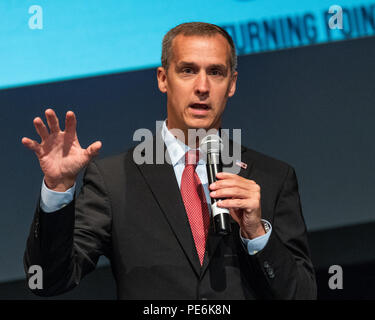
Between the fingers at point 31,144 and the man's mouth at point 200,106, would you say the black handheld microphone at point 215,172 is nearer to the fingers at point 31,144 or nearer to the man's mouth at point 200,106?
the man's mouth at point 200,106

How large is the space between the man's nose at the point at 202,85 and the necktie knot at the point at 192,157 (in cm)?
21

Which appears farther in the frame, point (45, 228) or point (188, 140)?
point (188, 140)

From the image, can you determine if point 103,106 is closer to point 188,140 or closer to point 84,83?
point 84,83

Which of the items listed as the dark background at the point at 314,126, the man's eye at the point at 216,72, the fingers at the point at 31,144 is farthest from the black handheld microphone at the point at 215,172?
the dark background at the point at 314,126

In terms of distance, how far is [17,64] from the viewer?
10.3ft

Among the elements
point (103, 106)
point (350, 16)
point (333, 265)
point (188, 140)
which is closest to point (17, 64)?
point (103, 106)

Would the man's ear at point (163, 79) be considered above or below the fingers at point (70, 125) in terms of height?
above

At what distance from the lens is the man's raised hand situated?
66.6 inches

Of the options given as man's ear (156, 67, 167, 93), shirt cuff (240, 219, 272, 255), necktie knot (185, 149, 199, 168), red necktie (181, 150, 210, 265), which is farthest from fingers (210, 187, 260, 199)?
man's ear (156, 67, 167, 93)

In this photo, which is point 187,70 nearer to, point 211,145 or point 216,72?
point 216,72

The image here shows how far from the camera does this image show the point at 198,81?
1.99m

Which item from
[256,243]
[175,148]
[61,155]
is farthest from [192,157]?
[61,155]

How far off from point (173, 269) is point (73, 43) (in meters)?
1.74

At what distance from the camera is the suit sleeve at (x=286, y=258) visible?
1812 millimetres
